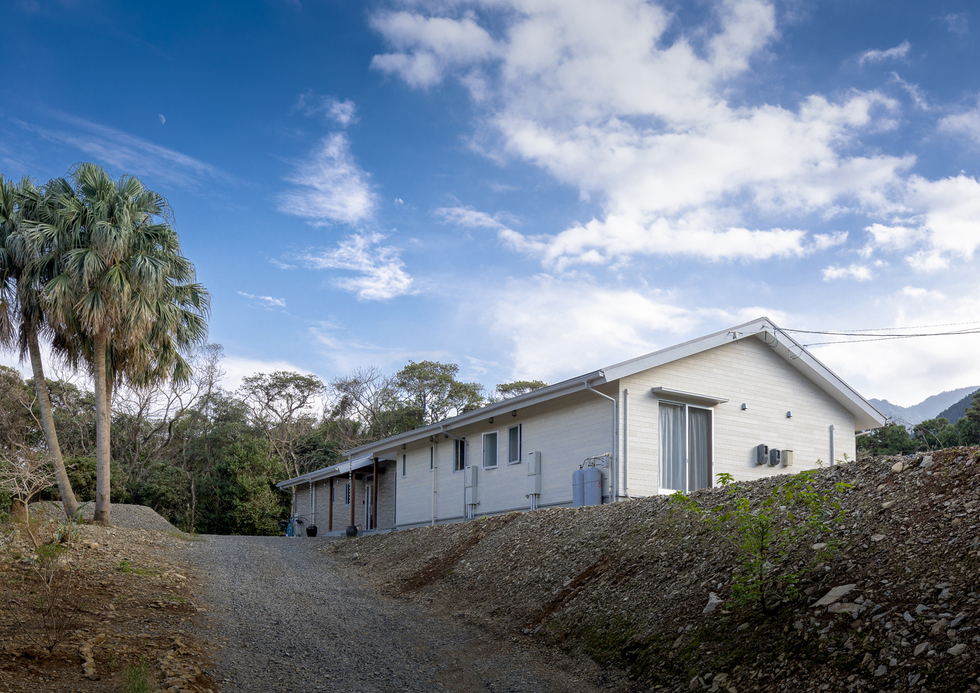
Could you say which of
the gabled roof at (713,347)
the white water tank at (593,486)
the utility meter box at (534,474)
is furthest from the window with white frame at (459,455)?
the white water tank at (593,486)

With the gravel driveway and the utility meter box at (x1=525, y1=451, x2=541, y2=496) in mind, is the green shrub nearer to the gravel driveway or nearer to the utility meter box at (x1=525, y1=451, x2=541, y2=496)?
the gravel driveway

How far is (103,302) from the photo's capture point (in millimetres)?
16297

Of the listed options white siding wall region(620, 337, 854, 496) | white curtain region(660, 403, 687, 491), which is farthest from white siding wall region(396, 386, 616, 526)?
white curtain region(660, 403, 687, 491)

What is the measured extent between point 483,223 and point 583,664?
1678cm

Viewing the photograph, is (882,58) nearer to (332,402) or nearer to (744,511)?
(744,511)

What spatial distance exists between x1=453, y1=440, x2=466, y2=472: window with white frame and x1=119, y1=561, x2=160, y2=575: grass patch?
902cm

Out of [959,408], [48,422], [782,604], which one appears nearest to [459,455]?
[48,422]

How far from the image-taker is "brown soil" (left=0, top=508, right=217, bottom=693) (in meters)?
5.88

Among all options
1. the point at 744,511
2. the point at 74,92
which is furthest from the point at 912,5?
the point at 74,92

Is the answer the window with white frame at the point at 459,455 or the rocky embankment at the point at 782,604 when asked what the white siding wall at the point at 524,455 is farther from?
the rocky embankment at the point at 782,604

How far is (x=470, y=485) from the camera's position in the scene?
18.2 metres

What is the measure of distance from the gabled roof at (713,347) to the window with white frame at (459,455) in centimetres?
53

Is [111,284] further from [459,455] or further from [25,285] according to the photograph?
[459,455]

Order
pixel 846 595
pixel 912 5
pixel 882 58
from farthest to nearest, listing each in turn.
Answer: pixel 882 58 → pixel 912 5 → pixel 846 595
